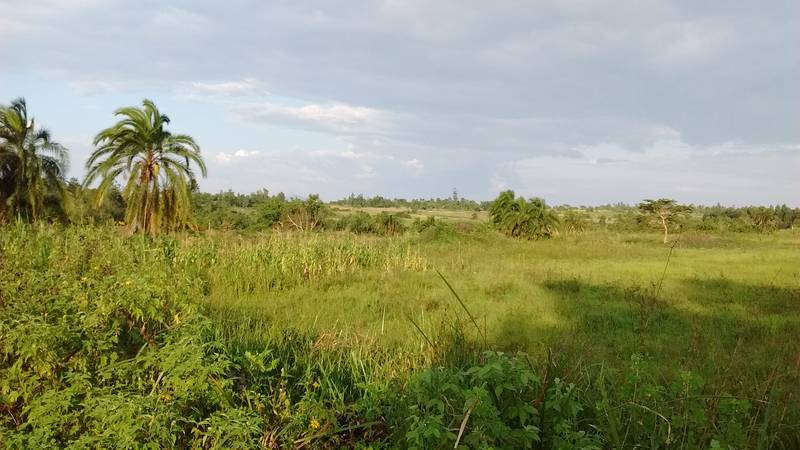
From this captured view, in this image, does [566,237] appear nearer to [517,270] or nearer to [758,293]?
[517,270]

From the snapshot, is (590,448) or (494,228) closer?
(590,448)

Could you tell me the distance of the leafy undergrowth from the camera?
2.45 m

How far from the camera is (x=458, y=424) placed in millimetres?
2539

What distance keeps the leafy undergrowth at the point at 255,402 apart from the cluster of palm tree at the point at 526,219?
1947 cm

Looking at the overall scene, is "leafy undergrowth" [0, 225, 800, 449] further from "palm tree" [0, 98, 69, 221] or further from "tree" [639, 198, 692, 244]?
"tree" [639, 198, 692, 244]

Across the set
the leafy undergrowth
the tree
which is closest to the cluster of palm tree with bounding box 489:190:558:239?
the tree

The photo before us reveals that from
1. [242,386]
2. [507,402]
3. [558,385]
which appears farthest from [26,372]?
[558,385]

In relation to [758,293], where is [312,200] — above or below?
above

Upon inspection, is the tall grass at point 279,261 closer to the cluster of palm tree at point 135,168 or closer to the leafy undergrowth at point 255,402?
the cluster of palm tree at point 135,168

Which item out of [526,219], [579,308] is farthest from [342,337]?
[526,219]

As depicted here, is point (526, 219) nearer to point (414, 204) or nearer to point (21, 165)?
point (21, 165)

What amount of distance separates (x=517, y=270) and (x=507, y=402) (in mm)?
9551

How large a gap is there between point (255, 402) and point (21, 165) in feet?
42.9

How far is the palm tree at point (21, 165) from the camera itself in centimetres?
1251
